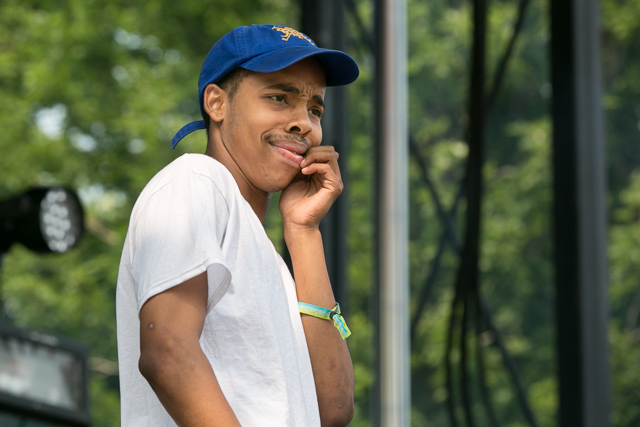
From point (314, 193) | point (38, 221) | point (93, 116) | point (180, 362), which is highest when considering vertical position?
point (93, 116)

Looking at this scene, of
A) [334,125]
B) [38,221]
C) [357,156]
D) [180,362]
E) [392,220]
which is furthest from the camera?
[357,156]

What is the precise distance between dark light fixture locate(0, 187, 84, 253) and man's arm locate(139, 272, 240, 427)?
8.44ft

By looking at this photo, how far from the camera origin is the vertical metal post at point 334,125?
3312 mm

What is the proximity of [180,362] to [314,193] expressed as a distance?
1.25ft

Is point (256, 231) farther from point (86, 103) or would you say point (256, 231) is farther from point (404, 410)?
point (86, 103)

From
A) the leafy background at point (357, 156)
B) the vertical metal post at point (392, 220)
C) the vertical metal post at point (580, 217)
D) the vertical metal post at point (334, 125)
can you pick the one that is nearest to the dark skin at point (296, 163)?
the vertical metal post at point (580, 217)

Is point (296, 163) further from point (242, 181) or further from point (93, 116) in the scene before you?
point (93, 116)

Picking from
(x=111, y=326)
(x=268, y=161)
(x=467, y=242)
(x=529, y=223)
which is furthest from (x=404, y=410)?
(x=529, y=223)

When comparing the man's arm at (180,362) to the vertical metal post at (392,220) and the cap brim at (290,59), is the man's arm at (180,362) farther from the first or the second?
the vertical metal post at (392,220)

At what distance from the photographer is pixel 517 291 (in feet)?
31.0

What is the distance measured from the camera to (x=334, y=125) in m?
3.41

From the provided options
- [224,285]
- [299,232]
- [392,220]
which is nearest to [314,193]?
[299,232]

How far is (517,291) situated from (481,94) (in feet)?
22.3

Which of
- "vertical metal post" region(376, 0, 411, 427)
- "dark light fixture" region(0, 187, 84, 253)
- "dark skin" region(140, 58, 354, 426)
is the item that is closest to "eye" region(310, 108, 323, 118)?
"dark skin" region(140, 58, 354, 426)
